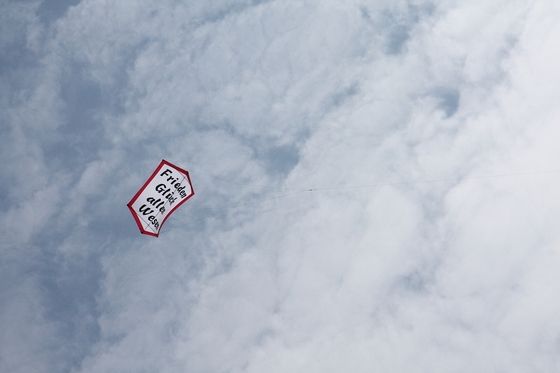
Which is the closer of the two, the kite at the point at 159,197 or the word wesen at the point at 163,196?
the kite at the point at 159,197

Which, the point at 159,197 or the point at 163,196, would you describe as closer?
the point at 159,197

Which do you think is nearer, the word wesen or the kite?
the kite
